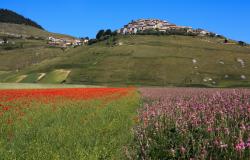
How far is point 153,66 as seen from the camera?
129000mm

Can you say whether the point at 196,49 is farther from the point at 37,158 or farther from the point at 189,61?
the point at 37,158

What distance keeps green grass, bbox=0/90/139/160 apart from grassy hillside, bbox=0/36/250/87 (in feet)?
296

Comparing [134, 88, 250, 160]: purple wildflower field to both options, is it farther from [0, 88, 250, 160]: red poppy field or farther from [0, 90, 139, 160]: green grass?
[0, 90, 139, 160]: green grass

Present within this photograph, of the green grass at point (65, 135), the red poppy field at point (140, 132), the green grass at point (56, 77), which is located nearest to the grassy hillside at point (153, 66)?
the green grass at point (56, 77)

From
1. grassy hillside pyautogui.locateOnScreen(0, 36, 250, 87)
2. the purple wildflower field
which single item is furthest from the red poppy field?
grassy hillside pyautogui.locateOnScreen(0, 36, 250, 87)

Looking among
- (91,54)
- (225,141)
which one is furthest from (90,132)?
(91,54)

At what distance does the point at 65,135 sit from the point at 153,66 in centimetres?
11544

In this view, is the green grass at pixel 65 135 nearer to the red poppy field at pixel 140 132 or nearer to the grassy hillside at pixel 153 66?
the red poppy field at pixel 140 132

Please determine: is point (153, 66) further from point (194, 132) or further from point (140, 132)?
point (194, 132)

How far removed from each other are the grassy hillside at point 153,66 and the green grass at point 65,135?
3548 inches

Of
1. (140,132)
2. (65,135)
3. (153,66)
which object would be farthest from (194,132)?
(153,66)

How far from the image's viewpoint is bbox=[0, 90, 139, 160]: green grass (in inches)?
460

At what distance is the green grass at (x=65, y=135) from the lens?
11680mm

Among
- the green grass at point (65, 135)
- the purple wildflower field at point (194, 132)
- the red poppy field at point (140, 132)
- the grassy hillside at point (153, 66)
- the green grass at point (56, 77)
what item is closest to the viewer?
the purple wildflower field at point (194, 132)
